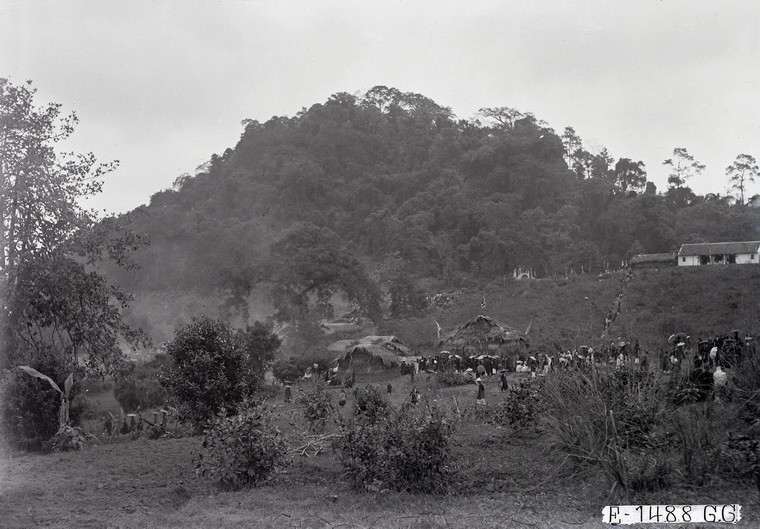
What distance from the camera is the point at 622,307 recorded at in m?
31.5

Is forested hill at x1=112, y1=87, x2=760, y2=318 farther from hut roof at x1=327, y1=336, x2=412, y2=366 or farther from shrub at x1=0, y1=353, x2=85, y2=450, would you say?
shrub at x1=0, y1=353, x2=85, y2=450

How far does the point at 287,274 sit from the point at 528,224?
1803cm

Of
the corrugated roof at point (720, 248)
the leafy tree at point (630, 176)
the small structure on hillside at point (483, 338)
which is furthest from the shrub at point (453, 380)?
the leafy tree at point (630, 176)

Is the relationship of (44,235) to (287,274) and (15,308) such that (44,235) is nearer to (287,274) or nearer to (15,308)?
(15,308)

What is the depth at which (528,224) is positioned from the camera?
147 ft

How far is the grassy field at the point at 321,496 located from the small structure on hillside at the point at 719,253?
113 feet

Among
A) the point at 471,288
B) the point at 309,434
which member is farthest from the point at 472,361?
the point at 471,288

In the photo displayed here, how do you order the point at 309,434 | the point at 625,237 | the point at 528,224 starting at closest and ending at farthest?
the point at 309,434 < the point at 528,224 < the point at 625,237

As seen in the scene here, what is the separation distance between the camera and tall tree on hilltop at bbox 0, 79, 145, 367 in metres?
10.7

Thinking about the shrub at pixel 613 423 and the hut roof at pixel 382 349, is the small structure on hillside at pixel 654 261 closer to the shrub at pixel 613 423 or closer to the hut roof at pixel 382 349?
the hut roof at pixel 382 349

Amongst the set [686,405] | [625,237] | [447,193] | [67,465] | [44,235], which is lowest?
[67,465]

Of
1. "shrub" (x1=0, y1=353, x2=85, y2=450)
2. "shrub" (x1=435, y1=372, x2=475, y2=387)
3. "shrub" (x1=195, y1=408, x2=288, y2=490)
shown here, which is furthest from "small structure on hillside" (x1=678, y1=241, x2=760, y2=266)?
"shrub" (x1=195, y1=408, x2=288, y2=490)

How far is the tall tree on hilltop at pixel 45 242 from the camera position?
10.7 m

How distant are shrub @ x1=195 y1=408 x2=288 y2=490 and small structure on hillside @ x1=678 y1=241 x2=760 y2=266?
122ft
